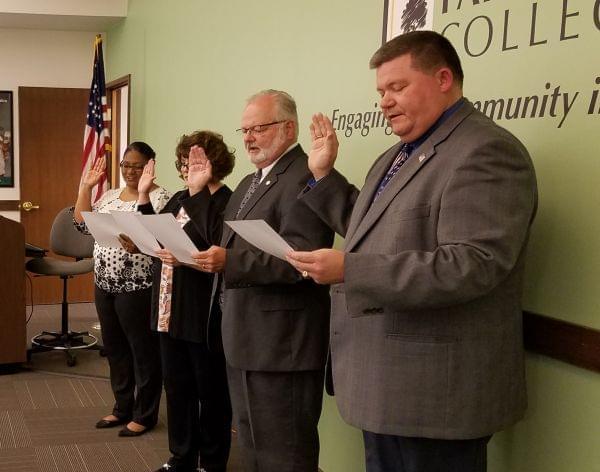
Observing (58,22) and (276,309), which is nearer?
(276,309)

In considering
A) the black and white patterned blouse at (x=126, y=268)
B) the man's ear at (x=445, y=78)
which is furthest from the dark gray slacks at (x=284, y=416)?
the black and white patterned blouse at (x=126, y=268)

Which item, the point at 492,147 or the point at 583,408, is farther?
the point at 583,408

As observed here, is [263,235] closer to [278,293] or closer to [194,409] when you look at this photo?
[278,293]

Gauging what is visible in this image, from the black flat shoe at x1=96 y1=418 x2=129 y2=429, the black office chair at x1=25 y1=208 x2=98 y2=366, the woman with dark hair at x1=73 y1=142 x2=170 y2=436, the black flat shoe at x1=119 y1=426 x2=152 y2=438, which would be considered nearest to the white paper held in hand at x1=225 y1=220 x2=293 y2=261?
the woman with dark hair at x1=73 y1=142 x2=170 y2=436

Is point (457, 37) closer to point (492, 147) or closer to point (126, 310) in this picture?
point (492, 147)

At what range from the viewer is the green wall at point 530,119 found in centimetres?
173

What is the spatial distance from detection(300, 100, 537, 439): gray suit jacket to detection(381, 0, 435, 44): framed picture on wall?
0.80m

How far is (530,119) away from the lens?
6.26 feet

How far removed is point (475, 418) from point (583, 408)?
0.32 meters

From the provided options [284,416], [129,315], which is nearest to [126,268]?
[129,315]

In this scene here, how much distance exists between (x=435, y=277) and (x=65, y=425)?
9.54 feet

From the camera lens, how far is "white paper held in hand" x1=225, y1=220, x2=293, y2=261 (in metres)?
1.82

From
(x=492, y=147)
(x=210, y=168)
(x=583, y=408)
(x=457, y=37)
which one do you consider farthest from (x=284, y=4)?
(x=583, y=408)

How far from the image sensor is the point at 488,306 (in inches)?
63.6
